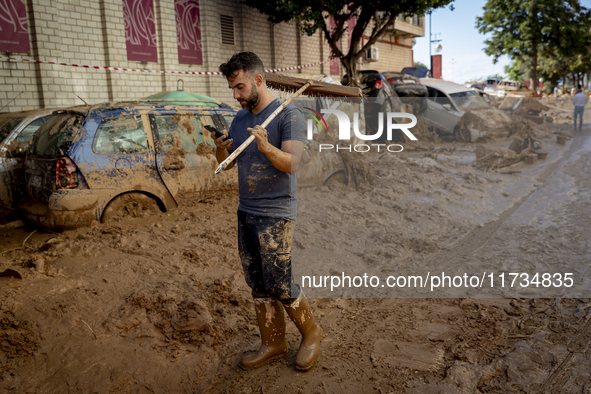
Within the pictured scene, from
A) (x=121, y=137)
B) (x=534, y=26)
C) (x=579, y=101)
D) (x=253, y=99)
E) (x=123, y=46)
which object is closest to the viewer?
(x=253, y=99)

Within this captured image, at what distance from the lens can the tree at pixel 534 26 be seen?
2811 centimetres

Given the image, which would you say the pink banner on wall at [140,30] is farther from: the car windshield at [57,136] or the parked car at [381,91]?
the car windshield at [57,136]

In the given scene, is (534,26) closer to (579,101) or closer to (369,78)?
(579,101)

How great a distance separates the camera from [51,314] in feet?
11.6

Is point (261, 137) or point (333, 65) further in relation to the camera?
point (333, 65)

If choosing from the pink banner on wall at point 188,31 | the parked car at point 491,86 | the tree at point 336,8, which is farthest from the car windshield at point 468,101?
the parked car at point 491,86

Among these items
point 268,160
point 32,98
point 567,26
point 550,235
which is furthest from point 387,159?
point 567,26

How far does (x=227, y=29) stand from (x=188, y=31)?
1.86m

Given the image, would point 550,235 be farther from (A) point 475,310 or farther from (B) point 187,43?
(B) point 187,43

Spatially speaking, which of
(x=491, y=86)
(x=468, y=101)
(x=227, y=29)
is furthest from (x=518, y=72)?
(x=227, y=29)

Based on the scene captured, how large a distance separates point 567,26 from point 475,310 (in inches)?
1223

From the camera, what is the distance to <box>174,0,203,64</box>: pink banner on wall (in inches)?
531

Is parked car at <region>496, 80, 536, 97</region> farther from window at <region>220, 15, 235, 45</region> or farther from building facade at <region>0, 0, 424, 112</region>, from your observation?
window at <region>220, 15, 235, 45</region>

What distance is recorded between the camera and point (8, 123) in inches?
258
